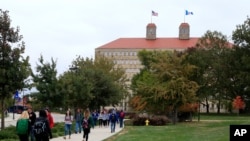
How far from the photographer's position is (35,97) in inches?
1225

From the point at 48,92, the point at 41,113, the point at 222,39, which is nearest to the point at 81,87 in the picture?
the point at 48,92

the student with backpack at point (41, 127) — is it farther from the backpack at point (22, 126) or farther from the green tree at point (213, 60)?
the green tree at point (213, 60)

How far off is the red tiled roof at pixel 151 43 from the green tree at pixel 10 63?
154 meters

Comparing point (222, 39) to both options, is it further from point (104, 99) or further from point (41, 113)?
point (41, 113)

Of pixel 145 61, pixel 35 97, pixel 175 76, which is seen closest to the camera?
pixel 35 97

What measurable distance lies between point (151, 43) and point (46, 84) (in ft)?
509

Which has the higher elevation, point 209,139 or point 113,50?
point 113,50

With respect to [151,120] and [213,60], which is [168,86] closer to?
[151,120]

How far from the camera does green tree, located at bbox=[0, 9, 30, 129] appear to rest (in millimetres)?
24875

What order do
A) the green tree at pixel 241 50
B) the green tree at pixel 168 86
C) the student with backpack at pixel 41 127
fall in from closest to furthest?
the student with backpack at pixel 41 127
the green tree at pixel 168 86
the green tree at pixel 241 50

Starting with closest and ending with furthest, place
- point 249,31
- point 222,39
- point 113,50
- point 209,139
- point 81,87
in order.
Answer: point 209,139, point 81,87, point 249,31, point 222,39, point 113,50

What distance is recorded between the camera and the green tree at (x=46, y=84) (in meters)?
31.0

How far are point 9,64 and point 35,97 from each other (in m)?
5.96

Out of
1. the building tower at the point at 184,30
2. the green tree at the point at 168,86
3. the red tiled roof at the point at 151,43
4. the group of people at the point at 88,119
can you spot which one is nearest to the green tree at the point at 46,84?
the group of people at the point at 88,119
